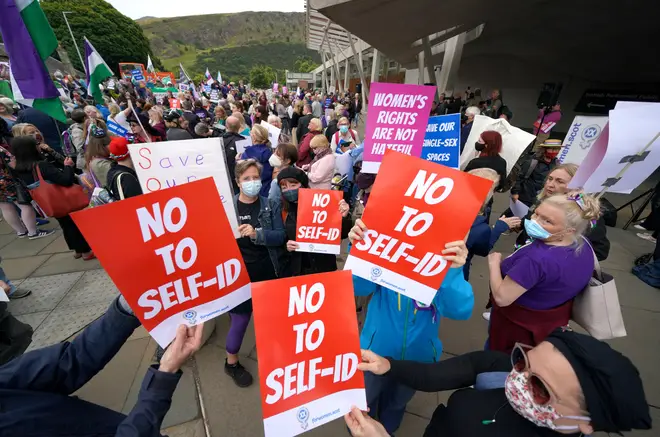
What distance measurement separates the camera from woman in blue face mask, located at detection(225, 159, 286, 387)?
8.45 ft

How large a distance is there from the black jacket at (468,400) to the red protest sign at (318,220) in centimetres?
144

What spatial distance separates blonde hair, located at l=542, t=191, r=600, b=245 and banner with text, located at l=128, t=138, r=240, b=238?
2464 mm

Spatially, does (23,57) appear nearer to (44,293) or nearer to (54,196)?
(54,196)

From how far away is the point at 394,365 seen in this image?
56.2 inches

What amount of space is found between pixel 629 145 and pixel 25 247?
8.54 meters

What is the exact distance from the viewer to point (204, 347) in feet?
10.2

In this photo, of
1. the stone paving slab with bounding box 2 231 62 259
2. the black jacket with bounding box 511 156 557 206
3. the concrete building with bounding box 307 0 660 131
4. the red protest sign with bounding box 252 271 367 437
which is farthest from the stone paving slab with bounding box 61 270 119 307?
the concrete building with bounding box 307 0 660 131

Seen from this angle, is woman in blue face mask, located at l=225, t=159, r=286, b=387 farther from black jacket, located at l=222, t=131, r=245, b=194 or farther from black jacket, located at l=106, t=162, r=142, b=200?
black jacket, located at l=222, t=131, r=245, b=194

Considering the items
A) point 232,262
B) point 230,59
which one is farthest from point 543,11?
point 230,59

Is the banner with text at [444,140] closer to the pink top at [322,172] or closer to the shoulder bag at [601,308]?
the pink top at [322,172]

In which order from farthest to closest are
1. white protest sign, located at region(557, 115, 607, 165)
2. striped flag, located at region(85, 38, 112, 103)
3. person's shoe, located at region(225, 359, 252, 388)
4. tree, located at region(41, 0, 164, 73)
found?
tree, located at region(41, 0, 164, 73), striped flag, located at region(85, 38, 112, 103), white protest sign, located at region(557, 115, 607, 165), person's shoe, located at region(225, 359, 252, 388)

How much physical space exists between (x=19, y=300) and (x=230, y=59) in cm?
13127

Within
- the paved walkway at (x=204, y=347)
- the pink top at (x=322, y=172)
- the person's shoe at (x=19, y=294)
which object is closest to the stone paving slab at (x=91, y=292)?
the paved walkway at (x=204, y=347)

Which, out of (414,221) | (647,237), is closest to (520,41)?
(647,237)
